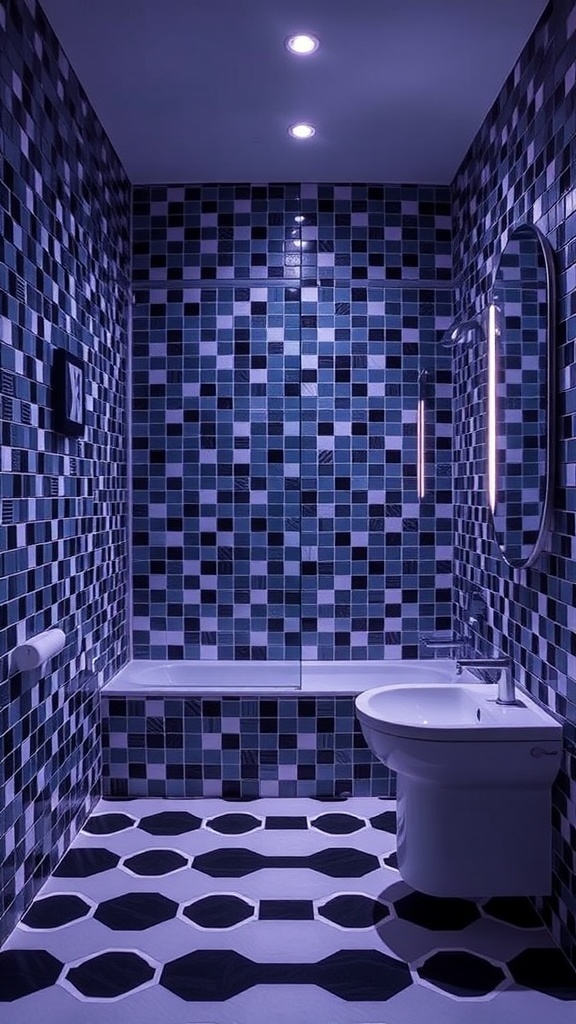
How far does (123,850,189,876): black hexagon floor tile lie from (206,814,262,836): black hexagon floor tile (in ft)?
0.72

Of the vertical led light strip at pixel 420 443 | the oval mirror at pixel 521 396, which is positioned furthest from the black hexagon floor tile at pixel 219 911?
the vertical led light strip at pixel 420 443

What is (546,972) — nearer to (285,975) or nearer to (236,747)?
(285,975)

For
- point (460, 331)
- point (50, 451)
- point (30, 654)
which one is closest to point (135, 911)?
point (30, 654)

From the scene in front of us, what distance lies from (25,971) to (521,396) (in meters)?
2.04

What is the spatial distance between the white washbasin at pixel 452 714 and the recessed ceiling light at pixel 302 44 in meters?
2.02

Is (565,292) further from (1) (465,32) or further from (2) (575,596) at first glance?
(1) (465,32)

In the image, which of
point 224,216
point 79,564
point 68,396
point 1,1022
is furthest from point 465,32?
point 1,1022

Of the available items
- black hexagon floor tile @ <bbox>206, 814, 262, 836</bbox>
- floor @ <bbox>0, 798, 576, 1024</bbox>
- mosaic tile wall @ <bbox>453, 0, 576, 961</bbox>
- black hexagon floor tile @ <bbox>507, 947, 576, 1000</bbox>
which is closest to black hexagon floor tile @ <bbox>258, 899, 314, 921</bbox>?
floor @ <bbox>0, 798, 576, 1024</bbox>

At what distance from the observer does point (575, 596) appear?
1871mm

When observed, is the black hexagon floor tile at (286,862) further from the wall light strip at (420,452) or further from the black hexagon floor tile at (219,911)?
the wall light strip at (420,452)

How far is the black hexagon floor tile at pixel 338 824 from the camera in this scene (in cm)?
260

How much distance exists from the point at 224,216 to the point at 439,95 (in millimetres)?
1124

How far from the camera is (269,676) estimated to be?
306 cm

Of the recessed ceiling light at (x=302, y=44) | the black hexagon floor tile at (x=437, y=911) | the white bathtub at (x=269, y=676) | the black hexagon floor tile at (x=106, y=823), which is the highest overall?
the recessed ceiling light at (x=302, y=44)
